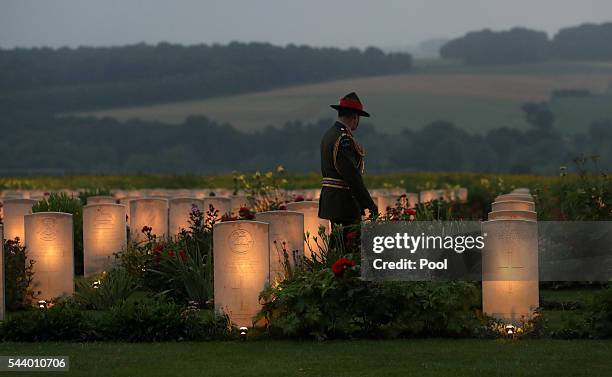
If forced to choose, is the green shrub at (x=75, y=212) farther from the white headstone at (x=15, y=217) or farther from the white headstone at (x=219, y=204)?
the white headstone at (x=219, y=204)

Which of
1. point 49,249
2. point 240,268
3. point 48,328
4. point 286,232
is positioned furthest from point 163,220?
point 48,328

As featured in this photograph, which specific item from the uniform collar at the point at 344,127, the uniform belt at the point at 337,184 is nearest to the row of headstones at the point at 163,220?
the uniform belt at the point at 337,184

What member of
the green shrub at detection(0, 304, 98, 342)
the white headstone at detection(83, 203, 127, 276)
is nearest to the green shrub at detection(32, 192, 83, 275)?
the white headstone at detection(83, 203, 127, 276)

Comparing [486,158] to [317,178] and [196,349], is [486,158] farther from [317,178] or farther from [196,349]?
[196,349]

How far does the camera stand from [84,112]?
15250cm

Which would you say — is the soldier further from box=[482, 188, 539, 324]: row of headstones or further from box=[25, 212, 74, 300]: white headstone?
box=[25, 212, 74, 300]: white headstone

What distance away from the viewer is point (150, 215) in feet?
58.1

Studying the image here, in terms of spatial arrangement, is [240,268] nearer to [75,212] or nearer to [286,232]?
[286,232]

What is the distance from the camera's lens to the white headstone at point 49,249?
44.8 feet

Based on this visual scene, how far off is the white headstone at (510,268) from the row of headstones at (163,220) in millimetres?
1675

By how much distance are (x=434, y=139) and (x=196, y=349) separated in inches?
4593

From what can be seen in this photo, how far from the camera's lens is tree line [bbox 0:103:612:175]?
4793 inches

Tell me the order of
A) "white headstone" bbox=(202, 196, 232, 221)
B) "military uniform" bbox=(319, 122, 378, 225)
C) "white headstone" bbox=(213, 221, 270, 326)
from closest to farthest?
1. "white headstone" bbox=(213, 221, 270, 326)
2. "military uniform" bbox=(319, 122, 378, 225)
3. "white headstone" bbox=(202, 196, 232, 221)

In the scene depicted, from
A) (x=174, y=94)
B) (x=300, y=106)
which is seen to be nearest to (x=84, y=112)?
(x=174, y=94)
